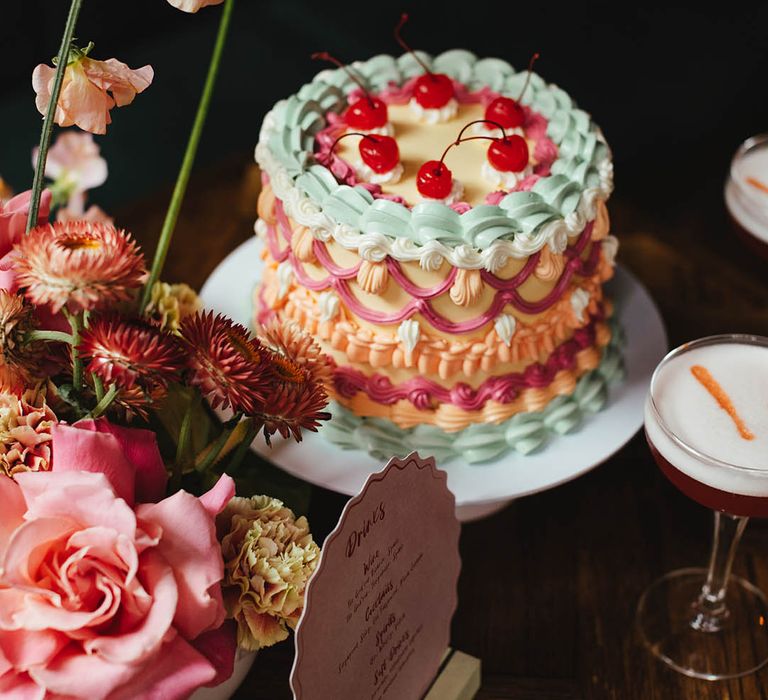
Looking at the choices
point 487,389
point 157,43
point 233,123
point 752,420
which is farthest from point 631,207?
point 157,43

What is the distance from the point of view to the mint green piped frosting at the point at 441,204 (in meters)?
1.24

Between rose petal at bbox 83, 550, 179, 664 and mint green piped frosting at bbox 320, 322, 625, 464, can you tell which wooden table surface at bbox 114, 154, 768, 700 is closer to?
mint green piped frosting at bbox 320, 322, 625, 464

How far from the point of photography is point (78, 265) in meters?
0.81

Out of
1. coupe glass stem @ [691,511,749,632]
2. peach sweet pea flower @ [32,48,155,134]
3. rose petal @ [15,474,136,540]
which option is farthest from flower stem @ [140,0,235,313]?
coupe glass stem @ [691,511,749,632]

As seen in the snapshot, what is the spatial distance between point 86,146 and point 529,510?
2.75 feet

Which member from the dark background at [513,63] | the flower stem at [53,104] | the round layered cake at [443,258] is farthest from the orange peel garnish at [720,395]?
the dark background at [513,63]

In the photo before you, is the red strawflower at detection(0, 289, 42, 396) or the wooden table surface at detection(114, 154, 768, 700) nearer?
the red strawflower at detection(0, 289, 42, 396)

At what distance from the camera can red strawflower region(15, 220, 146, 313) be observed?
814 millimetres

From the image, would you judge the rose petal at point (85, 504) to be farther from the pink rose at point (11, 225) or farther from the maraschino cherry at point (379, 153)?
the maraschino cherry at point (379, 153)

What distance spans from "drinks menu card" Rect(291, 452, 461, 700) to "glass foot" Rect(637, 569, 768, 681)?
1.11ft

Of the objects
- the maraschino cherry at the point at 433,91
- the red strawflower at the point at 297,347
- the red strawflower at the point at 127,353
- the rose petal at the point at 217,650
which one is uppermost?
the maraschino cherry at the point at 433,91

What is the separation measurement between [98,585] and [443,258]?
610mm

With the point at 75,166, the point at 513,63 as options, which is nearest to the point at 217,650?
the point at 75,166

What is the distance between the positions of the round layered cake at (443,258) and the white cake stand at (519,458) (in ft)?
0.07
